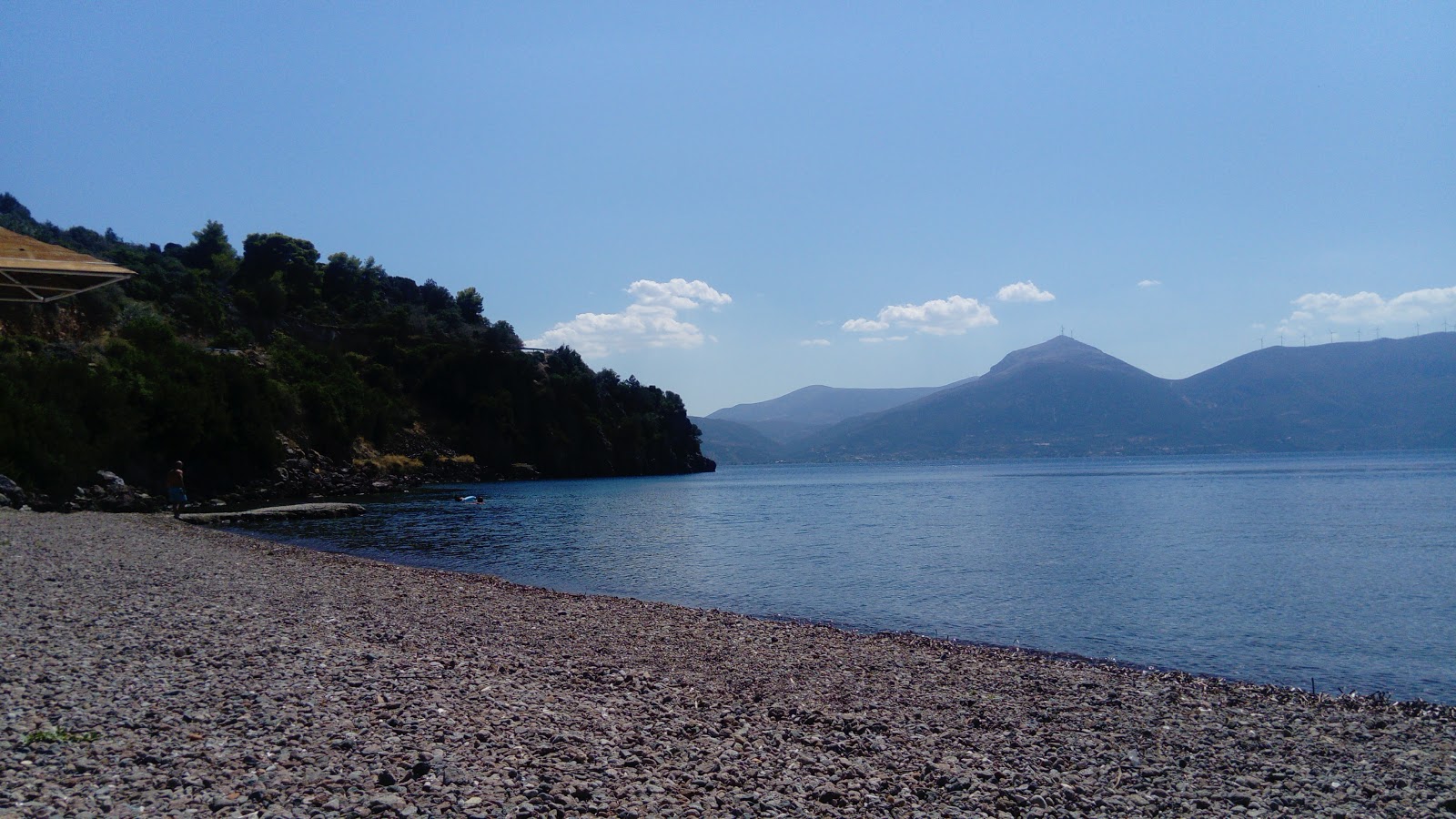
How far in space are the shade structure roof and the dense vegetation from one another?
1423 cm

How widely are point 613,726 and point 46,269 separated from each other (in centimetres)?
988

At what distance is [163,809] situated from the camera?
5.54 m

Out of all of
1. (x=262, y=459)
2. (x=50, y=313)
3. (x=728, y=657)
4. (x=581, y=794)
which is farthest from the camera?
(x=262, y=459)

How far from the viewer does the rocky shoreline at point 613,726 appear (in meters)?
6.45

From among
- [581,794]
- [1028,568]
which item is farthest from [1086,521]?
[581,794]

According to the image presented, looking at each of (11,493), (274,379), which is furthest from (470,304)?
(11,493)

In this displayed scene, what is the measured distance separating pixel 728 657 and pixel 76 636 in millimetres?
9403

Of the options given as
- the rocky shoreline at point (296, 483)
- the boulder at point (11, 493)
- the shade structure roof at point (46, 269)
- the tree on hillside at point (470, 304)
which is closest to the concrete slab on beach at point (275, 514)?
the rocky shoreline at point (296, 483)

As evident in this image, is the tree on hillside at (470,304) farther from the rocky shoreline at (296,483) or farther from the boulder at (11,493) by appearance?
the boulder at (11,493)

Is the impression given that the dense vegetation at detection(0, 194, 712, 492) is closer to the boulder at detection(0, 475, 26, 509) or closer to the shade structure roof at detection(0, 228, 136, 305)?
the boulder at detection(0, 475, 26, 509)

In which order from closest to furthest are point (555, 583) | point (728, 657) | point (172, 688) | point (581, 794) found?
point (581, 794)
point (172, 688)
point (728, 657)
point (555, 583)

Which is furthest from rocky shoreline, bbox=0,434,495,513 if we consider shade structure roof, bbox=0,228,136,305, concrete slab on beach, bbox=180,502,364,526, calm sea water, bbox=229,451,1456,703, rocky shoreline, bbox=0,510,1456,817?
rocky shoreline, bbox=0,510,1456,817

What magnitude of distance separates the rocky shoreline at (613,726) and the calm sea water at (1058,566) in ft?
12.7

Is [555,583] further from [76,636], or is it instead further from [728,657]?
[76,636]
